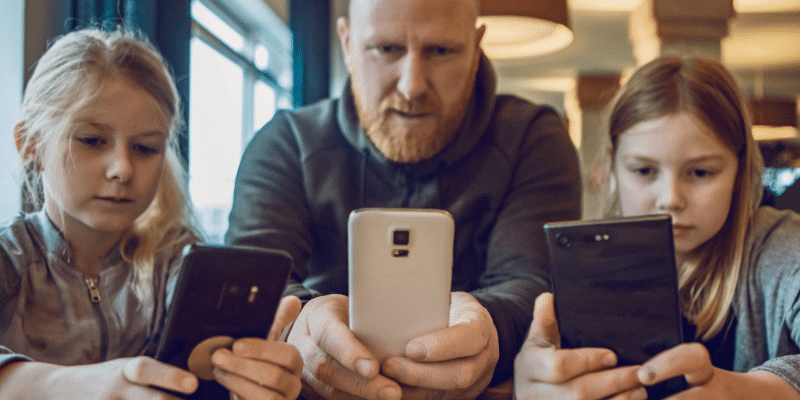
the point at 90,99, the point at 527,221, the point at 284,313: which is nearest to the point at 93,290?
the point at 90,99

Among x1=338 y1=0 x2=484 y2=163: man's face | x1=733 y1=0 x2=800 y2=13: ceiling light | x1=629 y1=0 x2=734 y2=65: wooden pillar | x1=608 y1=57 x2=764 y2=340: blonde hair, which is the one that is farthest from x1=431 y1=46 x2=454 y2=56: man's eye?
x1=733 y1=0 x2=800 y2=13: ceiling light

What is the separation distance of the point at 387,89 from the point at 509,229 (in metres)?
0.39

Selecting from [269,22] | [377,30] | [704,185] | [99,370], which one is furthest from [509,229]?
[269,22]

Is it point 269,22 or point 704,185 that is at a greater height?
point 269,22

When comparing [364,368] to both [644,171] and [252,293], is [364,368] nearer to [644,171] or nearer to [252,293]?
[252,293]

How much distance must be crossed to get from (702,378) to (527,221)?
55cm

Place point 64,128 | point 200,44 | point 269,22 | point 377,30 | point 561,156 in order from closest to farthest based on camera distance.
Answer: point 64,128, point 377,30, point 561,156, point 200,44, point 269,22

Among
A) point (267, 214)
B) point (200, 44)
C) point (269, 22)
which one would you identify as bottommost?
point (267, 214)

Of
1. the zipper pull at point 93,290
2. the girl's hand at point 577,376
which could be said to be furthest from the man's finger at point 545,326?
the zipper pull at point 93,290

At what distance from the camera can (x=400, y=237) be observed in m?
0.67

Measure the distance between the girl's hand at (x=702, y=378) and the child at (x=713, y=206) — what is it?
16 cm

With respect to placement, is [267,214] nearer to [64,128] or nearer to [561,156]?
[64,128]

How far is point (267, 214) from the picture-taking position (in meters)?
1.16

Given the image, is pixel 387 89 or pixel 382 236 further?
pixel 387 89
